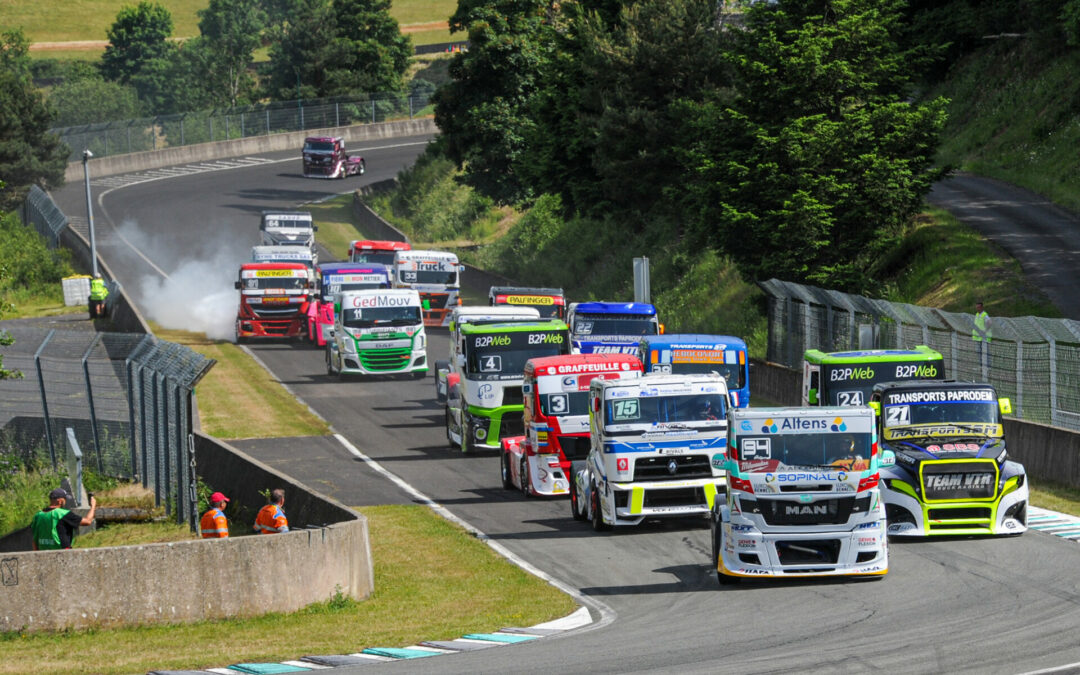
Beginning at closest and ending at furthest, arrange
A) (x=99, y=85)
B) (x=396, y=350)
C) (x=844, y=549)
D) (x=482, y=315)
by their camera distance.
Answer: (x=844, y=549) < (x=482, y=315) < (x=396, y=350) < (x=99, y=85)

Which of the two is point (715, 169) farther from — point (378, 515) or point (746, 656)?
point (746, 656)

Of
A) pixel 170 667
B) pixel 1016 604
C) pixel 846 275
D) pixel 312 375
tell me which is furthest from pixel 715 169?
pixel 170 667

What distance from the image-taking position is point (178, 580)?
1536cm

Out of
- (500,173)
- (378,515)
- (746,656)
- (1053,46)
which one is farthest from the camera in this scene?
(500,173)

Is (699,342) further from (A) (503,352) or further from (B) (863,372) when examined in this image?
(B) (863,372)

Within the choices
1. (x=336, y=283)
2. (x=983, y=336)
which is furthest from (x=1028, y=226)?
(x=336, y=283)

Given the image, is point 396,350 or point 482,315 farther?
point 396,350

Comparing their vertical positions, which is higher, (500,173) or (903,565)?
(500,173)

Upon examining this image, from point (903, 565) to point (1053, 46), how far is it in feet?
139

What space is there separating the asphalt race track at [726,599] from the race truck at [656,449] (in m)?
0.53

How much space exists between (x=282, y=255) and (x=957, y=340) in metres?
29.6

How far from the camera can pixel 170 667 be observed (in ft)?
45.0

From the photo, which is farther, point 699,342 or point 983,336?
point 699,342

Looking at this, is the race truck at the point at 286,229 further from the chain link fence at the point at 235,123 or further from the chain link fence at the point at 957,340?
the chain link fence at the point at 235,123
